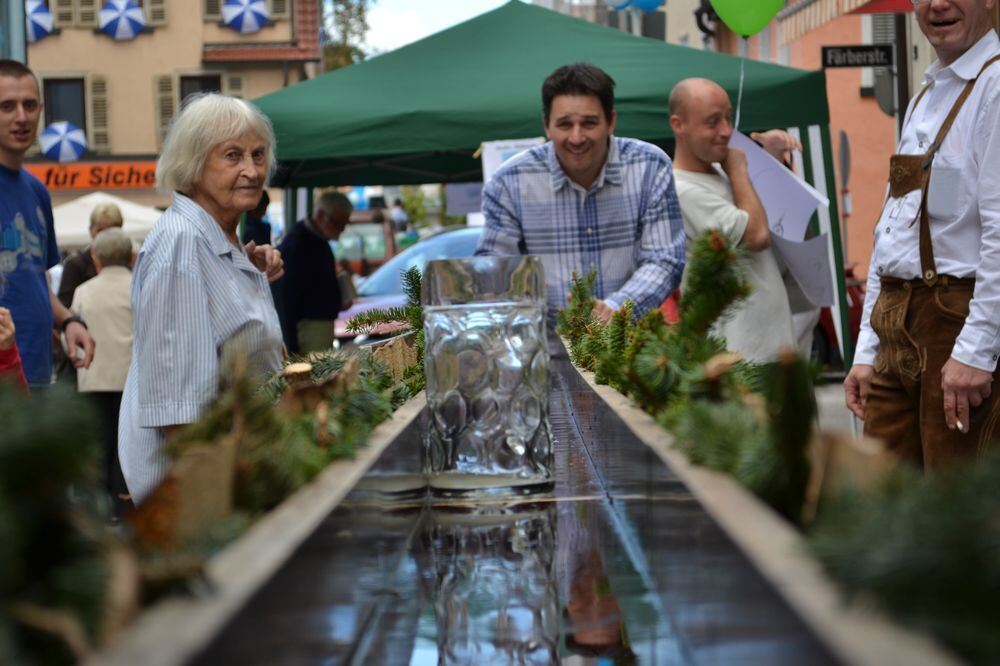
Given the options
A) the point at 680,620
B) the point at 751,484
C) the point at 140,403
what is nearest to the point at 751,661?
the point at 751,484

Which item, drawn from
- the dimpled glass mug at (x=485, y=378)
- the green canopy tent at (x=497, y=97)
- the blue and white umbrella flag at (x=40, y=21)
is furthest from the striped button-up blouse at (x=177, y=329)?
the blue and white umbrella flag at (x=40, y=21)

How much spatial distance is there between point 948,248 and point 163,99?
125 ft

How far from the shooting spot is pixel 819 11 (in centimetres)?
956

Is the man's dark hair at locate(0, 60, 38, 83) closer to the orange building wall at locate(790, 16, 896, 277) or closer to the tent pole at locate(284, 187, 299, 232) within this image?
the tent pole at locate(284, 187, 299, 232)

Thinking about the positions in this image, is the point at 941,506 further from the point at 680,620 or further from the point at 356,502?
the point at 356,502

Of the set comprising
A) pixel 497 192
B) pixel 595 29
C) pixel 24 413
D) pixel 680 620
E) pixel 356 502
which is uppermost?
pixel 595 29

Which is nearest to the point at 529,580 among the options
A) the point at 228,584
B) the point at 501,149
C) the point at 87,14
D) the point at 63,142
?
the point at 228,584

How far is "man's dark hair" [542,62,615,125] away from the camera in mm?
4598

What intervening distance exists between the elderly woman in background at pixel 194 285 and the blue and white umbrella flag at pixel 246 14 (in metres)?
27.8

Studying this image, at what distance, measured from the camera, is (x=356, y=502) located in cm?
152

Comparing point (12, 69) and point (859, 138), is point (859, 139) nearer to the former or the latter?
point (859, 138)

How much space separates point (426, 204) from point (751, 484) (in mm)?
50289

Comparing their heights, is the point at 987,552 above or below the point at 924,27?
below

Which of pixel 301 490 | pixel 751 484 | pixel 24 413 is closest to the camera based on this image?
pixel 24 413
